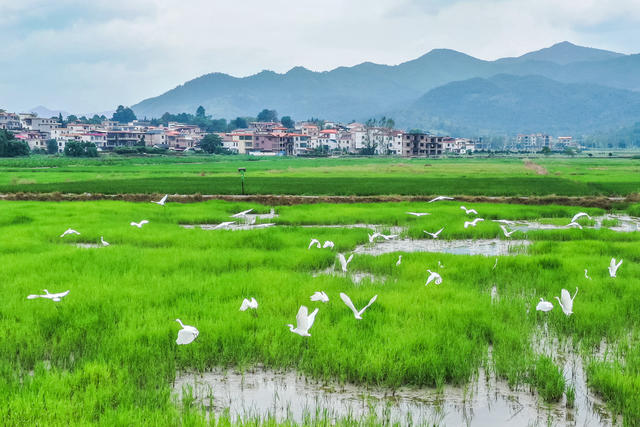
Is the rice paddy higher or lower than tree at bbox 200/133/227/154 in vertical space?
lower

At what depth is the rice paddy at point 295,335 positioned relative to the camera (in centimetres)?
409

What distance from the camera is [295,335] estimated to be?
5328 millimetres

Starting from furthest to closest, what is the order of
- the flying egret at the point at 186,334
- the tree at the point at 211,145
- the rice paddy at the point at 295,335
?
the tree at the point at 211,145, the flying egret at the point at 186,334, the rice paddy at the point at 295,335

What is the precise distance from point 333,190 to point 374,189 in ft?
6.53

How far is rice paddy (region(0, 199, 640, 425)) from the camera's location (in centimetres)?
409

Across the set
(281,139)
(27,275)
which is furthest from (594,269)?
(281,139)

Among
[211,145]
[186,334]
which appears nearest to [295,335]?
[186,334]

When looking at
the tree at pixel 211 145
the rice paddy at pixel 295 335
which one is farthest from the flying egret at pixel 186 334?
the tree at pixel 211 145

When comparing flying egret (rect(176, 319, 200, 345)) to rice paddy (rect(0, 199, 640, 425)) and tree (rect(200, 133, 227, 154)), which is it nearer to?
rice paddy (rect(0, 199, 640, 425))

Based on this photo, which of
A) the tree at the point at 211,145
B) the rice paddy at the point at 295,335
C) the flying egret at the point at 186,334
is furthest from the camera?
the tree at the point at 211,145

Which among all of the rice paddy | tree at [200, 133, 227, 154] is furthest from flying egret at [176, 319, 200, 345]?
tree at [200, 133, 227, 154]

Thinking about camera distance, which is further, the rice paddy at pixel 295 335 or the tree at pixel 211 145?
the tree at pixel 211 145

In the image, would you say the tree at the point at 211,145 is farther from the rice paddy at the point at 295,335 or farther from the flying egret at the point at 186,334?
the flying egret at the point at 186,334

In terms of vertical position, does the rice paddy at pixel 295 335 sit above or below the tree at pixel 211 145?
below
